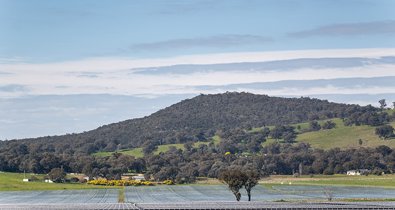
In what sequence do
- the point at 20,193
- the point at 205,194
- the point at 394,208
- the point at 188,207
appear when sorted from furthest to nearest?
the point at 20,193, the point at 205,194, the point at 188,207, the point at 394,208

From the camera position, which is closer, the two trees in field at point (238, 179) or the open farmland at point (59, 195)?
the two trees in field at point (238, 179)

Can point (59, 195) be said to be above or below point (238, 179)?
below

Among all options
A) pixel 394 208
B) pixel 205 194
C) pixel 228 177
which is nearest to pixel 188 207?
pixel 394 208

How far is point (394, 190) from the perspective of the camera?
179625 millimetres

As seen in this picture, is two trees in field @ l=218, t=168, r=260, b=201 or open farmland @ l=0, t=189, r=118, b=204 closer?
two trees in field @ l=218, t=168, r=260, b=201

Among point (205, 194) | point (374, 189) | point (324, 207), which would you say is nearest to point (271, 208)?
point (324, 207)

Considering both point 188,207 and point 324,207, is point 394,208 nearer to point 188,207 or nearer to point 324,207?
point 324,207

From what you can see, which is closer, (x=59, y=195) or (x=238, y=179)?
(x=238, y=179)

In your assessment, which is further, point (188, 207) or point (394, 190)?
point (394, 190)

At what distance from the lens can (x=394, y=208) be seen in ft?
352

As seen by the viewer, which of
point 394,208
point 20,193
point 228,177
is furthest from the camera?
point 20,193

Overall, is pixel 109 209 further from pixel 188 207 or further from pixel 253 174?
pixel 253 174

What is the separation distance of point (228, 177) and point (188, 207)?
33.2 meters

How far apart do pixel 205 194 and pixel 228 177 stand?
28560mm
